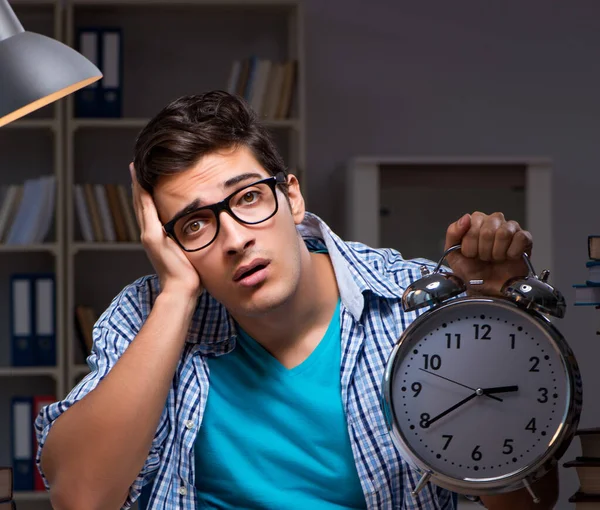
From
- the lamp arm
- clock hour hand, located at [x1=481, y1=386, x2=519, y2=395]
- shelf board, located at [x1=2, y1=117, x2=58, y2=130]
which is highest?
shelf board, located at [x1=2, y1=117, x2=58, y2=130]

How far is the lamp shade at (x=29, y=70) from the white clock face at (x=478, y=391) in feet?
2.09

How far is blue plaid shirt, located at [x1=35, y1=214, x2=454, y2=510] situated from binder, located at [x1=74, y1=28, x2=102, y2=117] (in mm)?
2144

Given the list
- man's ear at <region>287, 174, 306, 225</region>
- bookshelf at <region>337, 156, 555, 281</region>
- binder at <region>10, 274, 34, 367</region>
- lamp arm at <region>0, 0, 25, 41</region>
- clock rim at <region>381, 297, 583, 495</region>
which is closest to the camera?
clock rim at <region>381, 297, 583, 495</region>

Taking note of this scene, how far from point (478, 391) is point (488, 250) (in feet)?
0.63

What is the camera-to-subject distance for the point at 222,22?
397 cm

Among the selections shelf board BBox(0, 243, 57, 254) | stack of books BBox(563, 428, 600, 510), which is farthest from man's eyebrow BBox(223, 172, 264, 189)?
shelf board BBox(0, 243, 57, 254)

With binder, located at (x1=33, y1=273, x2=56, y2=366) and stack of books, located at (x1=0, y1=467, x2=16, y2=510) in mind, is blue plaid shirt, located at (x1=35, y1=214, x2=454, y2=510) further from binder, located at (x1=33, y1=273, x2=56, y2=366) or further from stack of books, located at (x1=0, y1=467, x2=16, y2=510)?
binder, located at (x1=33, y1=273, x2=56, y2=366)

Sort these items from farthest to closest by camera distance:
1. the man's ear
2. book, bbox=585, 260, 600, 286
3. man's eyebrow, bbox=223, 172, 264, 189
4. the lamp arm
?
the man's ear
man's eyebrow, bbox=223, 172, 264, 189
the lamp arm
book, bbox=585, 260, 600, 286

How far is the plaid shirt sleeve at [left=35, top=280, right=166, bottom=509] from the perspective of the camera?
1.46 meters

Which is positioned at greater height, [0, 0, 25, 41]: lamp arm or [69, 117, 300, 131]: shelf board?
[69, 117, 300, 131]: shelf board

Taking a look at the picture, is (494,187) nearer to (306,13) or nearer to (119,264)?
(306,13)

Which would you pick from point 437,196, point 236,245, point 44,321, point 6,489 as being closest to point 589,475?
point 236,245

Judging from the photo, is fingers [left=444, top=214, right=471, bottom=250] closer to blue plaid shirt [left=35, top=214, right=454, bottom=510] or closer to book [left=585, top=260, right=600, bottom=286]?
book [left=585, top=260, right=600, bottom=286]

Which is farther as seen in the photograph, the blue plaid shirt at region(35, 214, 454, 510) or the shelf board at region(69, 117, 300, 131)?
the shelf board at region(69, 117, 300, 131)
